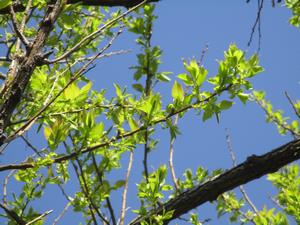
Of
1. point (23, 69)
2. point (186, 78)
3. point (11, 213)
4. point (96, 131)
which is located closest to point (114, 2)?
point (186, 78)

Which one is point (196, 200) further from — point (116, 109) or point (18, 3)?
point (18, 3)

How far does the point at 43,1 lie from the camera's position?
6.08ft

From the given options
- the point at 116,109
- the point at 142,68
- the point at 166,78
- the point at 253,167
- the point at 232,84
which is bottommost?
the point at 253,167

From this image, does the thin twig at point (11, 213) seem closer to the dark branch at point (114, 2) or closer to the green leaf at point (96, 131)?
the green leaf at point (96, 131)

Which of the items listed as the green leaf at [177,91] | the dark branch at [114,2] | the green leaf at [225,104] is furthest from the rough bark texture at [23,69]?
the green leaf at [225,104]

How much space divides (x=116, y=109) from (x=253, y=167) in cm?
92

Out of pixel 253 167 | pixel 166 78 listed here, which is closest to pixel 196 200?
pixel 253 167

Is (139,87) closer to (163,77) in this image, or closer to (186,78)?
(163,77)

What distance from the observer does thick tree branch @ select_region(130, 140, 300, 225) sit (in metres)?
2.28

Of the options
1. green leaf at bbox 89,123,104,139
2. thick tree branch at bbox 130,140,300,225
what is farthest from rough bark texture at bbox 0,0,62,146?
thick tree branch at bbox 130,140,300,225

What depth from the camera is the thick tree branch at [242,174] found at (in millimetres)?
2281

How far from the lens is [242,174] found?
90.0 inches

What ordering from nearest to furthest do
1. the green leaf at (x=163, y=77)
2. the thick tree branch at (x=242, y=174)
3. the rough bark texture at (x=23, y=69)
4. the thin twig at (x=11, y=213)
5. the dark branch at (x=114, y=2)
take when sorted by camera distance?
1. the rough bark texture at (x=23, y=69)
2. the thin twig at (x=11, y=213)
3. the dark branch at (x=114, y=2)
4. the thick tree branch at (x=242, y=174)
5. the green leaf at (x=163, y=77)

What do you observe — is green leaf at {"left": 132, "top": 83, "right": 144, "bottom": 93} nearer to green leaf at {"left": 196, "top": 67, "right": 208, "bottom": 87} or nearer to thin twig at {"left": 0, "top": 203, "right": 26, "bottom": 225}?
green leaf at {"left": 196, "top": 67, "right": 208, "bottom": 87}
